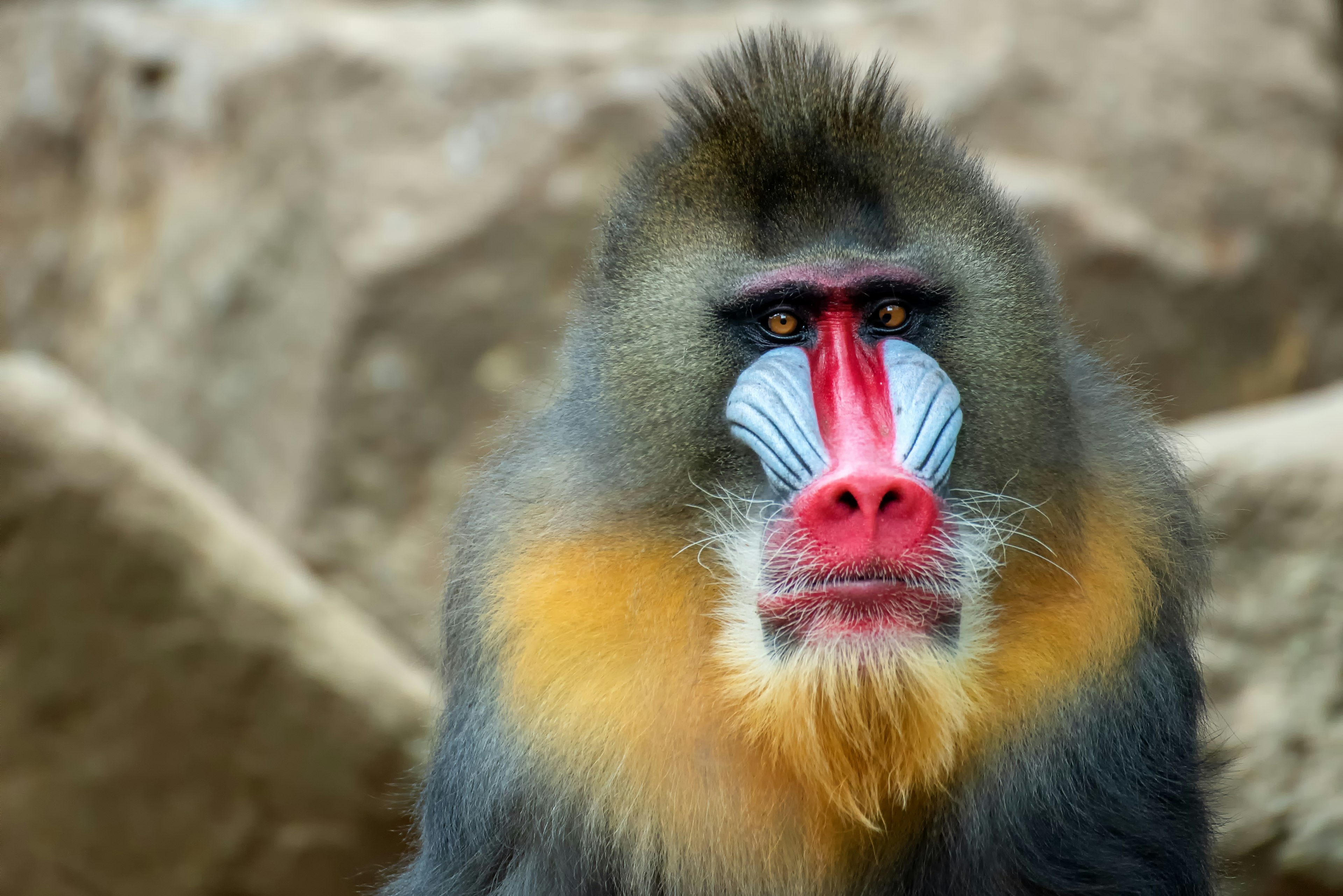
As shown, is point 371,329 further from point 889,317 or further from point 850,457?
point 850,457

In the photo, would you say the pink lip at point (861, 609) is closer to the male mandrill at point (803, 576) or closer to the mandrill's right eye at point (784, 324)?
the male mandrill at point (803, 576)

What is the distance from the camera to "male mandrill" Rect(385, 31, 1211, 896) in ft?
6.81

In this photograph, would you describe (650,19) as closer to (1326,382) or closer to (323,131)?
(323,131)

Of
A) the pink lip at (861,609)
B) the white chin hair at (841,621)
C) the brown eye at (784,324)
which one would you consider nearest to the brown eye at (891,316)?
the brown eye at (784,324)

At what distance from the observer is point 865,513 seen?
194cm

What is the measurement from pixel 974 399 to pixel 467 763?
103 centimetres

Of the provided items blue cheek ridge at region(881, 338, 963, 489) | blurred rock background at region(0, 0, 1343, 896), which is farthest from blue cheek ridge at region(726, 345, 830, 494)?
blurred rock background at region(0, 0, 1343, 896)

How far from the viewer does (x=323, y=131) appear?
235 inches

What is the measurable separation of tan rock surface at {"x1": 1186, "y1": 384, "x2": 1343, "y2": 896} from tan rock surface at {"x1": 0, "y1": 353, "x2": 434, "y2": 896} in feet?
6.96

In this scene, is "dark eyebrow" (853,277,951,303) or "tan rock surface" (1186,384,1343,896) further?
"tan rock surface" (1186,384,1343,896)

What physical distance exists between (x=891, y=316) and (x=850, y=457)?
0.34 metres

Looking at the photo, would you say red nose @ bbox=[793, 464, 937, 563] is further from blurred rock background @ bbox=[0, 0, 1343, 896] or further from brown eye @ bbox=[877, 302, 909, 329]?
blurred rock background @ bbox=[0, 0, 1343, 896]

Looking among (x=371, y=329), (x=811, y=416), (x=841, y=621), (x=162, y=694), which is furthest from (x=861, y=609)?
(x=371, y=329)

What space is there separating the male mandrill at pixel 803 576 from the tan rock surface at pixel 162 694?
4.56ft
